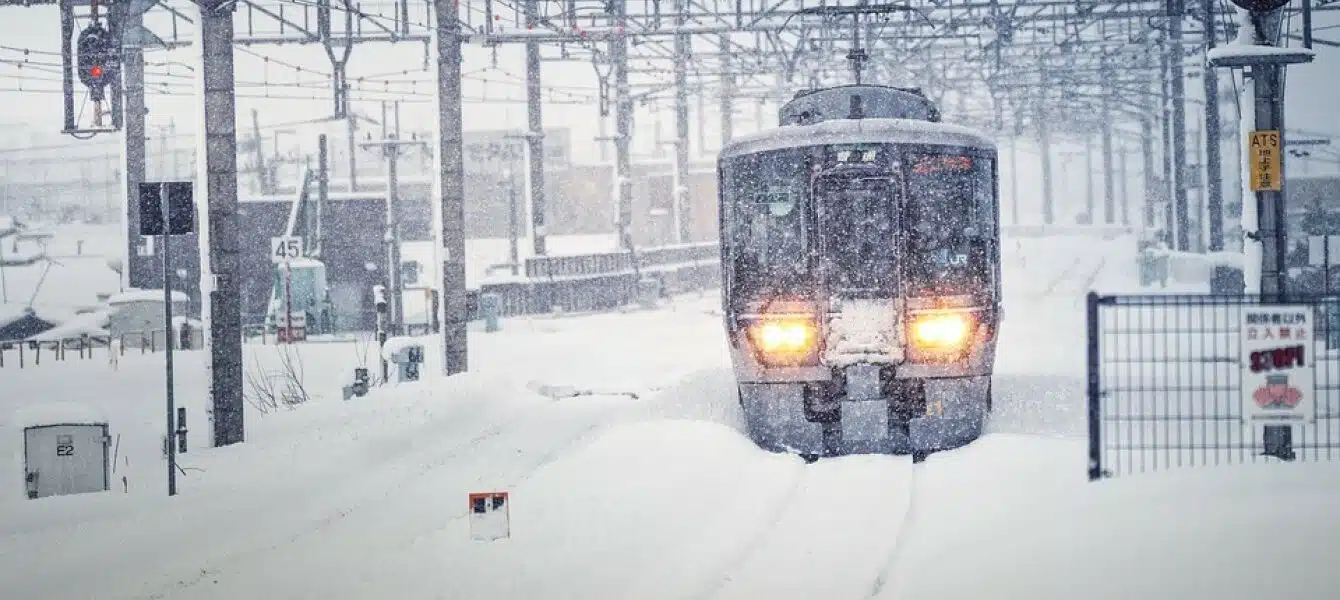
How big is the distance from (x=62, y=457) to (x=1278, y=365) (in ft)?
31.6

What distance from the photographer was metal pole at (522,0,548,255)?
1442 inches

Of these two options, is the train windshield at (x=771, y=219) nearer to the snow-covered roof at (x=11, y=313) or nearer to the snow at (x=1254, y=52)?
the snow at (x=1254, y=52)

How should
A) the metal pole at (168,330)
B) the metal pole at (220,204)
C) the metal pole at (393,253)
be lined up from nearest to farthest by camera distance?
the metal pole at (168,330) → the metal pole at (220,204) → the metal pole at (393,253)

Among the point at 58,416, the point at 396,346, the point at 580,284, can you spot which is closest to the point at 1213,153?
the point at 580,284

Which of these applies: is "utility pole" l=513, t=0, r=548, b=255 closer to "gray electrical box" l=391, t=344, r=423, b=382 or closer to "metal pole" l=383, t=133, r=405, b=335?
"metal pole" l=383, t=133, r=405, b=335

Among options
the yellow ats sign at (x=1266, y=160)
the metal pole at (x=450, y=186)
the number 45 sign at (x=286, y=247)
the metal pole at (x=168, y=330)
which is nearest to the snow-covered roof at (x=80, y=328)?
the number 45 sign at (x=286, y=247)

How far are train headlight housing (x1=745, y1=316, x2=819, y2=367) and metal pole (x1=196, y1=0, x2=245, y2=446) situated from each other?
5.58m

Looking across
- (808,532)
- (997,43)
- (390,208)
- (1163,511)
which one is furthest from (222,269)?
(997,43)

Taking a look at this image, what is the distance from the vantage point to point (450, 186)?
18.5m

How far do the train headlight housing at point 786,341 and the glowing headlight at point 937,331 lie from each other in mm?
910

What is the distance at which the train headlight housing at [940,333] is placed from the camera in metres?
11.5

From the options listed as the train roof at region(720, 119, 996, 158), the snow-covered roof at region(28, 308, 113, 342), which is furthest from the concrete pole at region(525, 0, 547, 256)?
the train roof at region(720, 119, 996, 158)

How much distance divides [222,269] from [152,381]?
9947 mm

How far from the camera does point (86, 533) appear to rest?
9.25 metres
